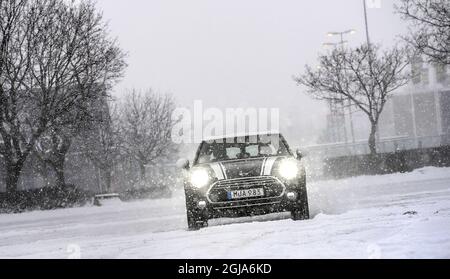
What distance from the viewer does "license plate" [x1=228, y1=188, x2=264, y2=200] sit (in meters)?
9.23

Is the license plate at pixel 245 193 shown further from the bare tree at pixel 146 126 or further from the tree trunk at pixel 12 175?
the bare tree at pixel 146 126

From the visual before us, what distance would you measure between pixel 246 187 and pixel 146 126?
147 ft

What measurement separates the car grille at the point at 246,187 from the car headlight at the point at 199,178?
170 mm

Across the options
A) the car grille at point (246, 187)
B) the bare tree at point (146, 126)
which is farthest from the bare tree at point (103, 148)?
the car grille at point (246, 187)

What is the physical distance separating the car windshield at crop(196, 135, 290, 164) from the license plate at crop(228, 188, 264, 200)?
4.28 feet

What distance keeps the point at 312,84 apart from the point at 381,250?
2803 centimetres

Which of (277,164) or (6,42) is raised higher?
(6,42)

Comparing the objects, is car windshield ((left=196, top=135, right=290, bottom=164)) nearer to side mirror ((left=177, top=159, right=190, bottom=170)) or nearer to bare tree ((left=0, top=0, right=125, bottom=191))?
side mirror ((left=177, top=159, right=190, bottom=170))

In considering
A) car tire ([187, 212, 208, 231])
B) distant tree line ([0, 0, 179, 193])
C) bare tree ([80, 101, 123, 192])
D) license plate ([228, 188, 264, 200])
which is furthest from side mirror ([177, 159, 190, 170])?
bare tree ([80, 101, 123, 192])

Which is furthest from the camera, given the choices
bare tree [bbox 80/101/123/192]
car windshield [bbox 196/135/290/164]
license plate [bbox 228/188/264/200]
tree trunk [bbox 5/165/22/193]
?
bare tree [bbox 80/101/123/192]

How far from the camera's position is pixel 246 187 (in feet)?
30.3

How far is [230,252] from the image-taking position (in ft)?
20.7

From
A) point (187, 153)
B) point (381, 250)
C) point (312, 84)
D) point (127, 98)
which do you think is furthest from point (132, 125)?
point (381, 250)
